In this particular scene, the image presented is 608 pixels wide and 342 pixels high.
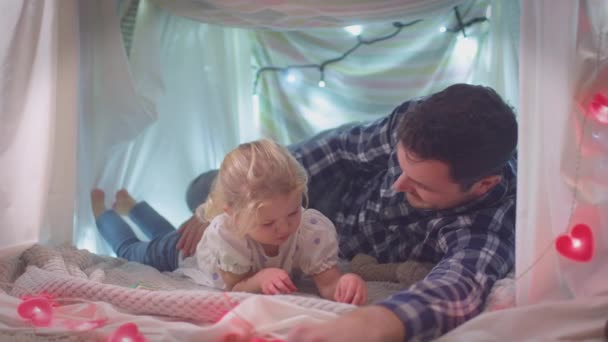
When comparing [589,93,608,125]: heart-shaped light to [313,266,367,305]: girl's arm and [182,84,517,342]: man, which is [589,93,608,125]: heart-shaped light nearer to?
[182,84,517,342]: man

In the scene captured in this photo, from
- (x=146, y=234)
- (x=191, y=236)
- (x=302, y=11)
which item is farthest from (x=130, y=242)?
(x=302, y=11)

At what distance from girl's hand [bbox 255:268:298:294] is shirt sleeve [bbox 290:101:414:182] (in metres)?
0.49

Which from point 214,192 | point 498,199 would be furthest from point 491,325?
point 214,192

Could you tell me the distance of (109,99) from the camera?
193 cm

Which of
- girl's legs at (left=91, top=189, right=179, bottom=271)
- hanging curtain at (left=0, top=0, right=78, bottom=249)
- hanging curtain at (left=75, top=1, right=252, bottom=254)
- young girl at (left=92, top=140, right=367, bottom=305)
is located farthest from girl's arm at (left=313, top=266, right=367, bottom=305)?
hanging curtain at (left=75, top=1, right=252, bottom=254)

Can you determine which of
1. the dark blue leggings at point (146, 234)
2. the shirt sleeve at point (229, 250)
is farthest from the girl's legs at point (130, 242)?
the shirt sleeve at point (229, 250)

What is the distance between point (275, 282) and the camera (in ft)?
4.29

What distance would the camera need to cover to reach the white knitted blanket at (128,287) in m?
1.15

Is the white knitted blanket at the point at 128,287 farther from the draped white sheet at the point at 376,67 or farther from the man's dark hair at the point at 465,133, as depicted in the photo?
the draped white sheet at the point at 376,67

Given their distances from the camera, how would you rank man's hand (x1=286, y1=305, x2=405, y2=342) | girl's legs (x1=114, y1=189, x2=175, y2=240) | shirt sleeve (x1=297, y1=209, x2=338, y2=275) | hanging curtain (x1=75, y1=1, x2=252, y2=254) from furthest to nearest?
girl's legs (x1=114, y1=189, x2=175, y2=240)
hanging curtain (x1=75, y1=1, x2=252, y2=254)
shirt sleeve (x1=297, y1=209, x2=338, y2=275)
man's hand (x1=286, y1=305, x2=405, y2=342)

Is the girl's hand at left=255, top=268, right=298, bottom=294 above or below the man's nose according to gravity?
below

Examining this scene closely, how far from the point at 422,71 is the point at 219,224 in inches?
41.4

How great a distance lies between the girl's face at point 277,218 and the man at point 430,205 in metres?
0.22

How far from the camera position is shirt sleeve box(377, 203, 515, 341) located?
1.00m
